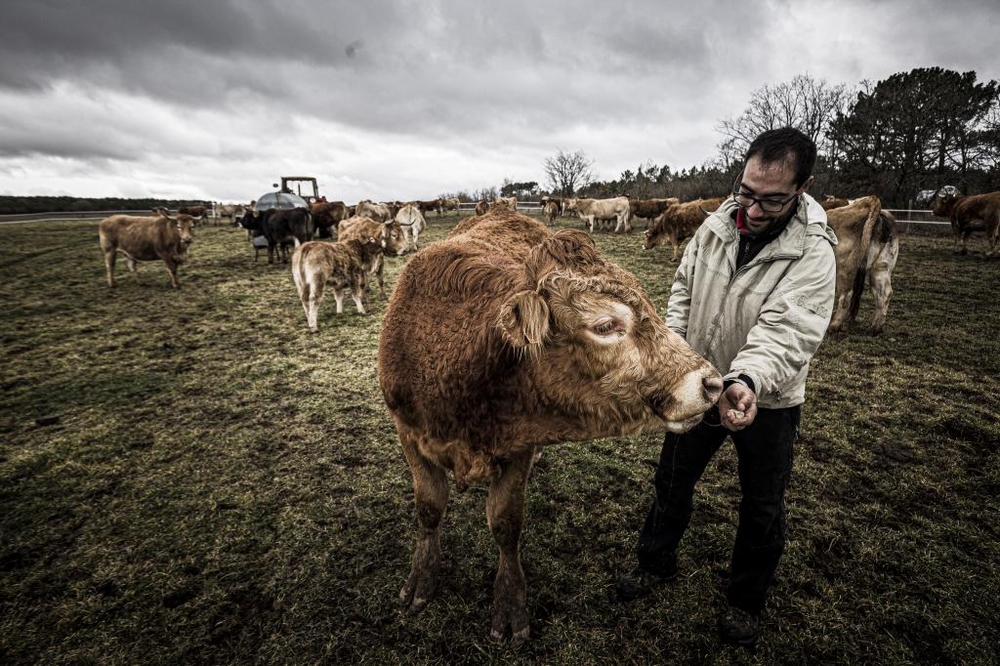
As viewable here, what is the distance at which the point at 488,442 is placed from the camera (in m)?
2.07

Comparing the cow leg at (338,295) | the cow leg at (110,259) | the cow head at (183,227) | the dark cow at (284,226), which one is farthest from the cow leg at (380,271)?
the cow leg at (110,259)

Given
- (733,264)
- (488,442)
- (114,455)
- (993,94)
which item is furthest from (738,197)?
(993,94)

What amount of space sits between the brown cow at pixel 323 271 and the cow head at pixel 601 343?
7514mm

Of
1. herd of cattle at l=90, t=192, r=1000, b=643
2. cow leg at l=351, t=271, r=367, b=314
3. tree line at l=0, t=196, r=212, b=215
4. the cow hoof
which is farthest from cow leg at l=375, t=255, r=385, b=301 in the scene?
tree line at l=0, t=196, r=212, b=215

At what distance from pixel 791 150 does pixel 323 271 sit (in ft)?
26.8

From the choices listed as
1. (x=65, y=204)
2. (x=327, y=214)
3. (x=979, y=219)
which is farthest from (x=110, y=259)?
(x=65, y=204)

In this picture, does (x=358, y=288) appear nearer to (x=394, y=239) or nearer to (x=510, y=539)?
(x=394, y=239)

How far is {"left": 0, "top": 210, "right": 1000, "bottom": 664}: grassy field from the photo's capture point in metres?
2.45

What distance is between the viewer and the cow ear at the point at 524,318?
1669 mm

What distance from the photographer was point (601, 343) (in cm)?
175

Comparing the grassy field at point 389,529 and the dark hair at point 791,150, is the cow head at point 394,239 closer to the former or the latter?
the grassy field at point 389,529

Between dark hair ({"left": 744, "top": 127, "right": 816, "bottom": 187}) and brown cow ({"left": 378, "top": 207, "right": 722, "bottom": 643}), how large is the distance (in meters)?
0.96

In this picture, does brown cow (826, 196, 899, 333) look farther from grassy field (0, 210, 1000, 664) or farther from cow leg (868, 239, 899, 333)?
grassy field (0, 210, 1000, 664)

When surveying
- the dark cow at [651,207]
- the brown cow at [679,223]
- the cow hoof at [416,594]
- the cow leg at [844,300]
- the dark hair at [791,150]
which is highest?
the dark cow at [651,207]
